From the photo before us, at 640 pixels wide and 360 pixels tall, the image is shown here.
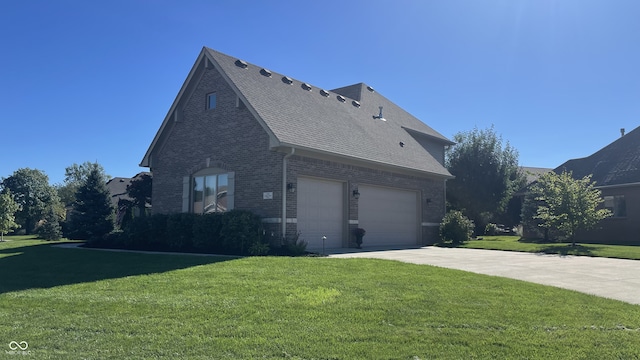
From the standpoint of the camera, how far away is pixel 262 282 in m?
7.88

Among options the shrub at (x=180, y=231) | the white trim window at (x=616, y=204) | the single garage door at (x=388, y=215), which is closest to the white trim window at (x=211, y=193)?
the shrub at (x=180, y=231)

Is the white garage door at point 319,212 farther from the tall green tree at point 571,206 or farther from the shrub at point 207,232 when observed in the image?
the tall green tree at point 571,206

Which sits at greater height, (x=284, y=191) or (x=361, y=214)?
(x=284, y=191)

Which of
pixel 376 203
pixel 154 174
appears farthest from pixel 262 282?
pixel 154 174

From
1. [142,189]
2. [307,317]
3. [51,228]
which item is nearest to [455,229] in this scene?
[142,189]

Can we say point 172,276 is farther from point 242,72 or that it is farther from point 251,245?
point 242,72

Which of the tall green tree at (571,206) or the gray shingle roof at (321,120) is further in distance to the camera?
the tall green tree at (571,206)

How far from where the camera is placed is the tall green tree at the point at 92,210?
24.6m

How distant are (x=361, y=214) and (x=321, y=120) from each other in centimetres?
412

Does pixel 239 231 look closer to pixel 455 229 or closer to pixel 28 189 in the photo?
pixel 455 229

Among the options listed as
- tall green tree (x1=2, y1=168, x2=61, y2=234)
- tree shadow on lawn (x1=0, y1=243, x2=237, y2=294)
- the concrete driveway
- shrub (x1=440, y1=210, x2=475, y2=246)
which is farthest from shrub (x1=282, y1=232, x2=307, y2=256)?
tall green tree (x1=2, y1=168, x2=61, y2=234)

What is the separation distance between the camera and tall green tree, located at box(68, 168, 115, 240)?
80.6 feet

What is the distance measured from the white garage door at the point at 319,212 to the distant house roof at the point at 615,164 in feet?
53.5

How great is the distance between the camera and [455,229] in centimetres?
2136
